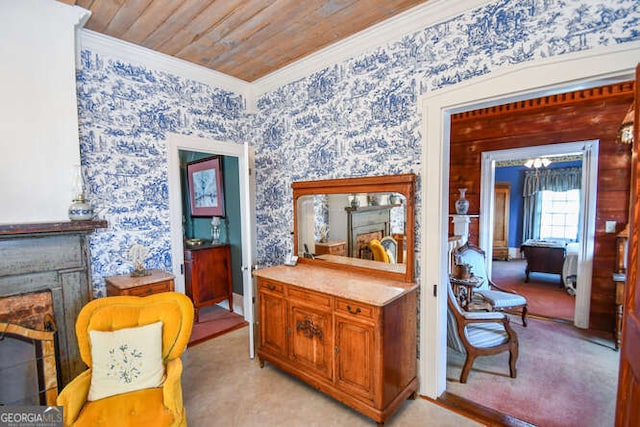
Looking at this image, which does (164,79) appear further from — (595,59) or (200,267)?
(595,59)

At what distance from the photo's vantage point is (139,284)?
7.63ft

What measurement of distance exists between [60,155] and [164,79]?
1.18m

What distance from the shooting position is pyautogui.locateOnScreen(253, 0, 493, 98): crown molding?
2020 millimetres

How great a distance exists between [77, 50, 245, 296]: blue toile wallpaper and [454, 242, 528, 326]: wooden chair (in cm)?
338

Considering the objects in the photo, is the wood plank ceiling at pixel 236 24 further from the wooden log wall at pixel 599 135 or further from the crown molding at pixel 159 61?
the wooden log wall at pixel 599 135

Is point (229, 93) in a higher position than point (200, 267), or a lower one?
higher

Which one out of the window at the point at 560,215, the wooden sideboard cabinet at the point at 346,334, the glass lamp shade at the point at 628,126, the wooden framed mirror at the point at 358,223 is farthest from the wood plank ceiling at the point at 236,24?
the window at the point at 560,215

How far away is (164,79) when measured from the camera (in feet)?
9.28

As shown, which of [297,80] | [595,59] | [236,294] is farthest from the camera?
[236,294]

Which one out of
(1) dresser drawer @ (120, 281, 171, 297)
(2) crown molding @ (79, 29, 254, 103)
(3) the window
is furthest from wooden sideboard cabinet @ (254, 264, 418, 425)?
(3) the window

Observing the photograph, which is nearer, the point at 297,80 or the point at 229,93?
the point at 297,80

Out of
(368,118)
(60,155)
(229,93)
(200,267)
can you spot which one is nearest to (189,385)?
(200,267)

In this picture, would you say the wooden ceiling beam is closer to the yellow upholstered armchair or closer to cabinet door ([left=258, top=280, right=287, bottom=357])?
the yellow upholstered armchair

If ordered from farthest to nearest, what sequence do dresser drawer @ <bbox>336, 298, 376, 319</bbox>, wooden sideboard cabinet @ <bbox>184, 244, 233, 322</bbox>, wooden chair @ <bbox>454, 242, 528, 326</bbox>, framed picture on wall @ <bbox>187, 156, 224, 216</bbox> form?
A: framed picture on wall @ <bbox>187, 156, 224, 216</bbox> → wooden sideboard cabinet @ <bbox>184, 244, 233, 322</bbox> → wooden chair @ <bbox>454, 242, 528, 326</bbox> → dresser drawer @ <bbox>336, 298, 376, 319</bbox>
